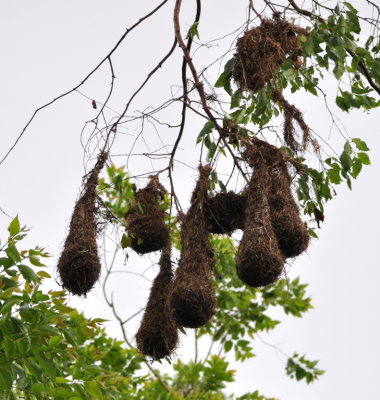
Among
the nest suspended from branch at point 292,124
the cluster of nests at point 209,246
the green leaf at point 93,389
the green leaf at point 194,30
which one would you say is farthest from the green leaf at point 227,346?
the green leaf at point 194,30

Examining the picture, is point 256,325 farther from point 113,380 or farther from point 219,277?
point 219,277

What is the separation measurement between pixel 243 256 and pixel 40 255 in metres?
1.06

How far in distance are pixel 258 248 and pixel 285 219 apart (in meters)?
0.34

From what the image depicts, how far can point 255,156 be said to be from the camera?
4148 mm

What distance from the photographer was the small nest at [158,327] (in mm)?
4105

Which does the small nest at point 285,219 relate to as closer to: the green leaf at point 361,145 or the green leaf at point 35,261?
the green leaf at point 361,145

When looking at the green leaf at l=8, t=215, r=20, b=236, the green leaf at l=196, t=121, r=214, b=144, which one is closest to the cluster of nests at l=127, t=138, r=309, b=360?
the green leaf at l=196, t=121, r=214, b=144

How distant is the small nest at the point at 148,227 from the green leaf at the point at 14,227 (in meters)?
0.51

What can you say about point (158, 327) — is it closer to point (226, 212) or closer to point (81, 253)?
point (81, 253)

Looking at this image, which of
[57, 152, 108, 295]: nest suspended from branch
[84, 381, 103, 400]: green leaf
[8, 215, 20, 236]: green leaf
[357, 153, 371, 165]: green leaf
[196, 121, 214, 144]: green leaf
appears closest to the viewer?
[57, 152, 108, 295]: nest suspended from branch

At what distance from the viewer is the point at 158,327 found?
162 inches

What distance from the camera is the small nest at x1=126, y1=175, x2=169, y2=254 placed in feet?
14.4

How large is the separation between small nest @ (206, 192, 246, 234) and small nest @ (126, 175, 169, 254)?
325 millimetres

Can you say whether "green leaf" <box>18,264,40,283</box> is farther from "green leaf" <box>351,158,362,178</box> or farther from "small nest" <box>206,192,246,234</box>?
"green leaf" <box>351,158,362,178</box>
